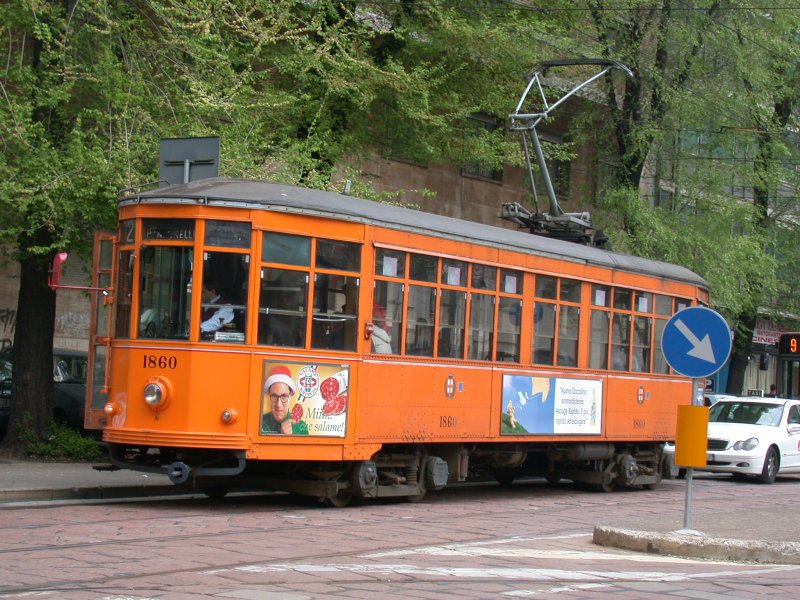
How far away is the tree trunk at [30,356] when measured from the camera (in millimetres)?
18453

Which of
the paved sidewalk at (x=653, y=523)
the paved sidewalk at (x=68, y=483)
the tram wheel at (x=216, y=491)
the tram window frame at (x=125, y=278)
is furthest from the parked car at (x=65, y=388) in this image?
the tram window frame at (x=125, y=278)

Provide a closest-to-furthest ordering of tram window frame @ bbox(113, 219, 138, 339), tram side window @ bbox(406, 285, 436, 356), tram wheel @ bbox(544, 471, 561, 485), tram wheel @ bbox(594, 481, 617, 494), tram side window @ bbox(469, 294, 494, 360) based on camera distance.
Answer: tram window frame @ bbox(113, 219, 138, 339) < tram side window @ bbox(406, 285, 436, 356) < tram side window @ bbox(469, 294, 494, 360) < tram wheel @ bbox(594, 481, 617, 494) < tram wheel @ bbox(544, 471, 561, 485)

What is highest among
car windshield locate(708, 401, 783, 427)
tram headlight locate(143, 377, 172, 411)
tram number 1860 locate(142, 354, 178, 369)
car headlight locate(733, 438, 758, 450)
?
tram number 1860 locate(142, 354, 178, 369)

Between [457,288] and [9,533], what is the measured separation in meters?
6.23

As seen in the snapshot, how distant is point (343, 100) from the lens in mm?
20625

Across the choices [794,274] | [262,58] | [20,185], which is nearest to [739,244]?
[794,274]

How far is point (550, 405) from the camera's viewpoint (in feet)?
54.3

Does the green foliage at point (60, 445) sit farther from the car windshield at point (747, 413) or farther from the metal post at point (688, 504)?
the car windshield at point (747, 413)

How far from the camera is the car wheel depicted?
73.3 feet

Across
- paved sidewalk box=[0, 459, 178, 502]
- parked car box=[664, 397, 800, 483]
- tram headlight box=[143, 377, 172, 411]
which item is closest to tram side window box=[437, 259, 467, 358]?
tram headlight box=[143, 377, 172, 411]

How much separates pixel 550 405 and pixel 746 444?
7.19 m

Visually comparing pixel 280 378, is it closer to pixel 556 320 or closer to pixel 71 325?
pixel 556 320

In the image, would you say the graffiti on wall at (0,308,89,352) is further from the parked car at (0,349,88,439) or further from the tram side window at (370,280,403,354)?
the tram side window at (370,280,403,354)

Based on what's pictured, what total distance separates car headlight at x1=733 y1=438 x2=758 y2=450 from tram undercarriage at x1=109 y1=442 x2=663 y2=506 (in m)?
4.36
